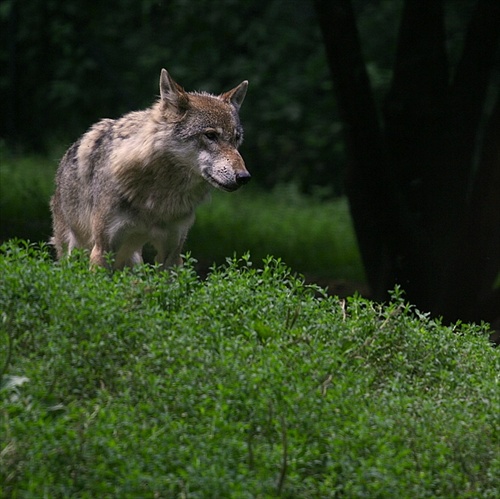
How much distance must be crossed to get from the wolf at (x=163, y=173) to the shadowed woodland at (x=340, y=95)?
7.30 ft

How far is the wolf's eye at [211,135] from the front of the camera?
7110 millimetres

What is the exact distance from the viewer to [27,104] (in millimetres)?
18688

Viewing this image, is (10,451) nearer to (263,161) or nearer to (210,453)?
(210,453)

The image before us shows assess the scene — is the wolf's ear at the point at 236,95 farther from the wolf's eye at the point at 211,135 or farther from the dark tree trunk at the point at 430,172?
the dark tree trunk at the point at 430,172

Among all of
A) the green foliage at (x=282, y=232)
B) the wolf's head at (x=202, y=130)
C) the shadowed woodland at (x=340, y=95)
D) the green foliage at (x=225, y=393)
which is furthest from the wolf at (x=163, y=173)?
the green foliage at (x=282, y=232)

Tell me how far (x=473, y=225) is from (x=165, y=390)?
5.46m

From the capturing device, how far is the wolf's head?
7035mm

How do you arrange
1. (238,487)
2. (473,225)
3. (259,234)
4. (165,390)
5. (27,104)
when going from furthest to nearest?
(27,104)
(259,234)
(473,225)
(165,390)
(238,487)

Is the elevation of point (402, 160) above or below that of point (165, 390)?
above

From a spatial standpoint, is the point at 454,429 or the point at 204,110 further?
the point at 204,110

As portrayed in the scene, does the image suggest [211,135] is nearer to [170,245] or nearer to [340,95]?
[170,245]

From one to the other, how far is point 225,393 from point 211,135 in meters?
2.79

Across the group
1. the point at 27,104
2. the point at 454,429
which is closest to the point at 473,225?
the point at 454,429

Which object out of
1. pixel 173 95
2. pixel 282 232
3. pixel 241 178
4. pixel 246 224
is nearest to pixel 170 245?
pixel 241 178
